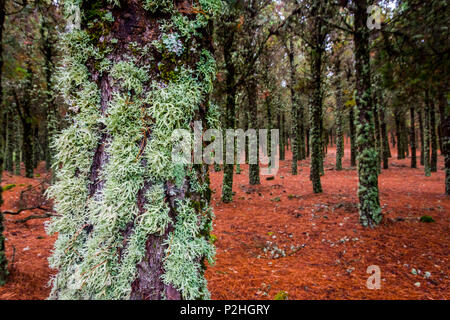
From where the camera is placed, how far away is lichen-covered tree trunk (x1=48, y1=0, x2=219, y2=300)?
123 centimetres

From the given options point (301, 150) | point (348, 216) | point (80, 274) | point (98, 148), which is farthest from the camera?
point (301, 150)

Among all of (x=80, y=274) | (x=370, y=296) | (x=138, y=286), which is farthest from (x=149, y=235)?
(x=370, y=296)

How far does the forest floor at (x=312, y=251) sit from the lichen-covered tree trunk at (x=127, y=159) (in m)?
1.23

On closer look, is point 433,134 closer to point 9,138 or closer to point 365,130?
point 365,130

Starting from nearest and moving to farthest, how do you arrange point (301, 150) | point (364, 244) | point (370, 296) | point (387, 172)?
point (370, 296) < point (364, 244) < point (387, 172) < point (301, 150)

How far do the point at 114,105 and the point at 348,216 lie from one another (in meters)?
7.51

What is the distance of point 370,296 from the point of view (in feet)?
11.4

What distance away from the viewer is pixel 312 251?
515 centimetres

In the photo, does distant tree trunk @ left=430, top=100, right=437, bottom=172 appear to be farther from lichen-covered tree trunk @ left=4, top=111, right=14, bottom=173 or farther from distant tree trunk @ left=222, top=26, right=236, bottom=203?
lichen-covered tree trunk @ left=4, top=111, right=14, bottom=173

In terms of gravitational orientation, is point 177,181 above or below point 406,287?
above

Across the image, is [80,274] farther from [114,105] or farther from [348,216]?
[348,216]

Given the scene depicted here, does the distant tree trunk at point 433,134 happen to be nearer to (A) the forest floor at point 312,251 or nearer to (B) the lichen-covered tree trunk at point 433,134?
(B) the lichen-covered tree trunk at point 433,134

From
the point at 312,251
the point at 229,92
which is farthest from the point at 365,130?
the point at 229,92

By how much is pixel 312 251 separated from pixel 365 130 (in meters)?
3.70
